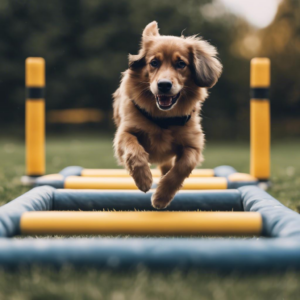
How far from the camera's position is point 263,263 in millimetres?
1609

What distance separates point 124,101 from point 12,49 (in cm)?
1314

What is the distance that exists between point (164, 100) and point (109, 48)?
516 inches

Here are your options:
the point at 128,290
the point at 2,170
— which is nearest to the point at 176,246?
the point at 128,290

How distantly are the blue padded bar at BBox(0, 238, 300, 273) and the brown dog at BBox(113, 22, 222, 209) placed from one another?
3.11ft

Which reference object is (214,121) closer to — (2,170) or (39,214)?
(2,170)

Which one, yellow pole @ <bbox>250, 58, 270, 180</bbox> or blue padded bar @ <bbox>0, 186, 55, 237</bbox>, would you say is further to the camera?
yellow pole @ <bbox>250, 58, 270, 180</bbox>

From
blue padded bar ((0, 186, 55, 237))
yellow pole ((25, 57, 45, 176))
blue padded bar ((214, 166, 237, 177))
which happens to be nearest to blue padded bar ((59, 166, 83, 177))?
yellow pole ((25, 57, 45, 176))

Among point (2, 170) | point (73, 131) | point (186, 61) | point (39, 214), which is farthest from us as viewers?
point (73, 131)

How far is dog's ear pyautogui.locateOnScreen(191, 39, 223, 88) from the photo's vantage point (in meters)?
2.87

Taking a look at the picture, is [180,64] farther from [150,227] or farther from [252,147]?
[252,147]

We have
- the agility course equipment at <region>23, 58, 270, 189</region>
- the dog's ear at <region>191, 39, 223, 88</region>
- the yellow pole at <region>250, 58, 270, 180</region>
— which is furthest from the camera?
the yellow pole at <region>250, 58, 270, 180</region>

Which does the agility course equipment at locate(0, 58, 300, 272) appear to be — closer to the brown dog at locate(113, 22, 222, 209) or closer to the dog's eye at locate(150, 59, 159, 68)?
the brown dog at locate(113, 22, 222, 209)

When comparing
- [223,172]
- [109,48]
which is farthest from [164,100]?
[109,48]

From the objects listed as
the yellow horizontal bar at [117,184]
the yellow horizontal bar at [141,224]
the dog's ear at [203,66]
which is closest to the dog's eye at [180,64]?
the dog's ear at [203,66]
